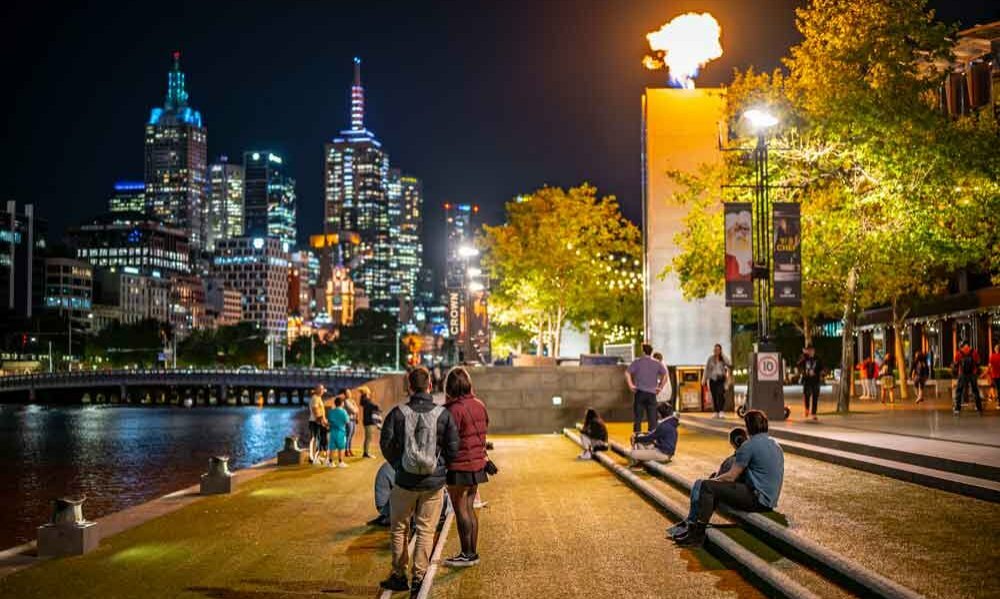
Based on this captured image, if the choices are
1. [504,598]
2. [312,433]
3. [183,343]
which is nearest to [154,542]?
[504,598]

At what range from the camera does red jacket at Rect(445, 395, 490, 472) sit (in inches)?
410

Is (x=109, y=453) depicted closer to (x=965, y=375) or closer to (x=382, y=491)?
(x=965, y=375)

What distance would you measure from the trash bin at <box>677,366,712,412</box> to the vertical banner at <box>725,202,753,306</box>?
575cm

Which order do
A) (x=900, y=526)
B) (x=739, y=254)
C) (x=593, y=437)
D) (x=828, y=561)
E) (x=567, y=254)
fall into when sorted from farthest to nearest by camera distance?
(x=567, y=254), (x=739, y=254), (x=593, y=437), (x=900, y=526), (x=828, y=561)

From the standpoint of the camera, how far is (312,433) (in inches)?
994

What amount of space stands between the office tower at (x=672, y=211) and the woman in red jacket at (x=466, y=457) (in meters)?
21.9

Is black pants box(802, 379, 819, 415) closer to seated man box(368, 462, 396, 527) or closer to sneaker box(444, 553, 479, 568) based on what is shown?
seated man box(368, 462, 396, 527)

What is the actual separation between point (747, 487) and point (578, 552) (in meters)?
1.98

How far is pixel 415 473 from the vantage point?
9.61 m

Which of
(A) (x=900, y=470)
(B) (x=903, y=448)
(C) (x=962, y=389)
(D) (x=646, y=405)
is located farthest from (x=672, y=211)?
(A) (x=900, y=470)

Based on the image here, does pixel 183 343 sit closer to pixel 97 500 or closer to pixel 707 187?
pixel 97 500

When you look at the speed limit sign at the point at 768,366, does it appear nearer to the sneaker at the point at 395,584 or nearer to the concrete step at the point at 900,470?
the concrete step at the point at 900,470

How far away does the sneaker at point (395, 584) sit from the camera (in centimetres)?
977

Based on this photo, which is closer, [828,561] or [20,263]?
[828,561]
